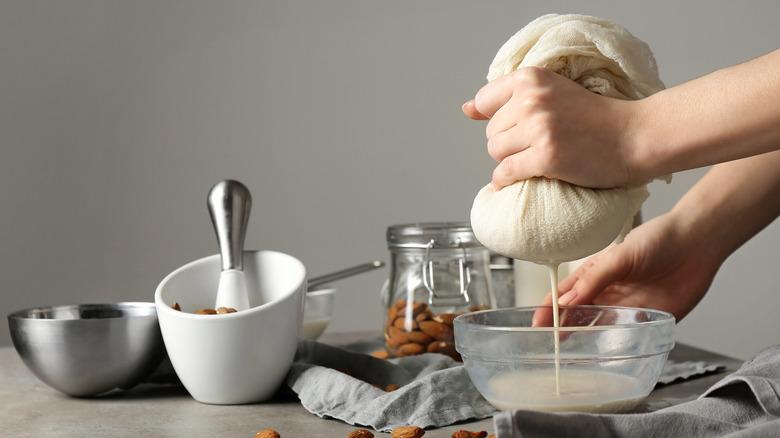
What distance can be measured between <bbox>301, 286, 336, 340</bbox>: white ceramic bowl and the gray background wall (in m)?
1.33

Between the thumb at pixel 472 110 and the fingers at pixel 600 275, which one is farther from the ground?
the thumb at pixel 472 110

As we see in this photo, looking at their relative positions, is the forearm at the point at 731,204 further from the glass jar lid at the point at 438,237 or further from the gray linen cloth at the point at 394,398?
the gray linen cloth at the point at 394,398

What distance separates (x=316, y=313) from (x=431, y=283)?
304mm

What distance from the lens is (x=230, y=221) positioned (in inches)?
41.8

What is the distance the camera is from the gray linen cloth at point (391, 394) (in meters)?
0.86

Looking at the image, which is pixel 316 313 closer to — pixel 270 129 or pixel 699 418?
pixel 699 418

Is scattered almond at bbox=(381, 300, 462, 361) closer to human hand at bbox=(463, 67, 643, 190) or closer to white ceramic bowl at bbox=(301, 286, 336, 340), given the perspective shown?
white ceramic bowl at bbox=(301, 286, 336, 340)

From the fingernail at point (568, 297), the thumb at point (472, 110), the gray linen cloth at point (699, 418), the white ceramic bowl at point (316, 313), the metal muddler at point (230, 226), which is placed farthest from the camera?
the white ceramic bowl at point (316, 313)

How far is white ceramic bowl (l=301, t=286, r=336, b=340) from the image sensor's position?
56.4 inches

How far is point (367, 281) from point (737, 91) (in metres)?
2.23

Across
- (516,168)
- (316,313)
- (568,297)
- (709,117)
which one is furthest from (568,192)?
(316,313)

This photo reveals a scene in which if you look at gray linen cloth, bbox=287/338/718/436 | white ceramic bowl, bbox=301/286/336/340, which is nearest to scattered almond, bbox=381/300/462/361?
gray linen cloth, bbox=287/338/718/436

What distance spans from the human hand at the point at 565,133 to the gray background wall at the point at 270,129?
2.03 meters

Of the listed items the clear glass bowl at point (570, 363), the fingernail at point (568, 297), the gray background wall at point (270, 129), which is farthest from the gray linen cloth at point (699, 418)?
→ the gray background wall at point (270, 129)
